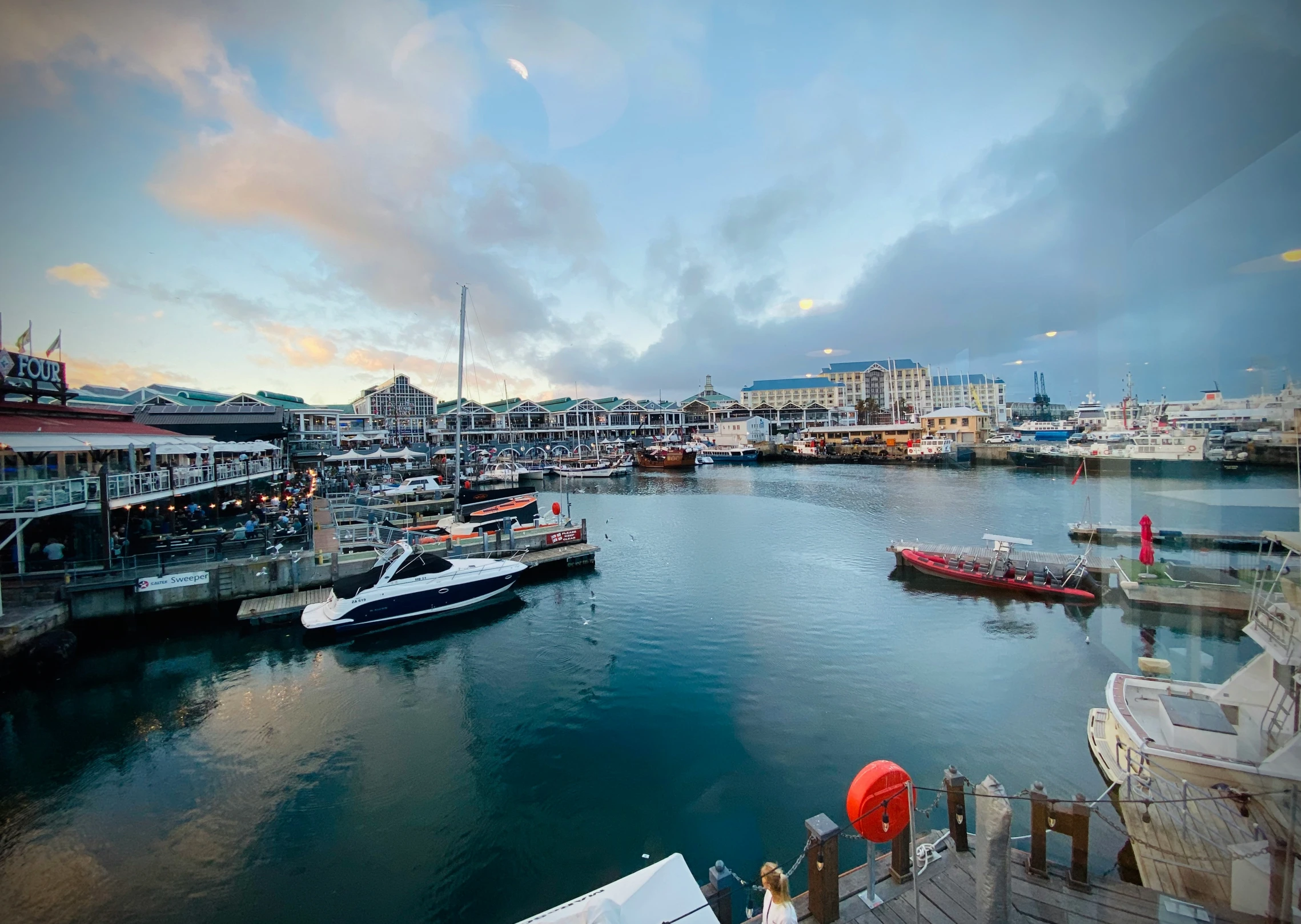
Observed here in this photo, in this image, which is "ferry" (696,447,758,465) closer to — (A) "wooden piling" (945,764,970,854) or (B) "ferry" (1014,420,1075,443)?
(B) "ferry" (1014,420,1075,443)

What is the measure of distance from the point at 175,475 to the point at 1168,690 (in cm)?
2391

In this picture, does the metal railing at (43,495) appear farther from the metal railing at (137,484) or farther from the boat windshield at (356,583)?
the boat windshield at (356,583)

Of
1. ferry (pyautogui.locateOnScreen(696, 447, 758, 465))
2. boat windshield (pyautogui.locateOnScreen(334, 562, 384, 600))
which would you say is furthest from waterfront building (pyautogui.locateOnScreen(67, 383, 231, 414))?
ferry (pyautogui.locateOnScreen(696, 447, 758, 465))

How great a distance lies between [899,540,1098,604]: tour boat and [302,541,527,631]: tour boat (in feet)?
41.3

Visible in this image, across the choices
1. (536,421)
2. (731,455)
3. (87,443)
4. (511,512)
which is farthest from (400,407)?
(87,443)

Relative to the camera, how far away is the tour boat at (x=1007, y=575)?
14055 millimetres

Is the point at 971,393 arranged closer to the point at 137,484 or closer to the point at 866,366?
the point at 866,366

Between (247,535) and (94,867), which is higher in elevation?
A: (247,535)

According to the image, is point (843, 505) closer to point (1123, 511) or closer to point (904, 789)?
point (1123, 511)

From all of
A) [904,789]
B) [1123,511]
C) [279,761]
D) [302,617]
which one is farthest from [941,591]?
[302,617]

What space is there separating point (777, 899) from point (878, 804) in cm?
145

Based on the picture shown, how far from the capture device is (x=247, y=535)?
664 inches

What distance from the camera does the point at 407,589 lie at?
519 inches

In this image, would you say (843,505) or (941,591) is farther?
(843,505)
